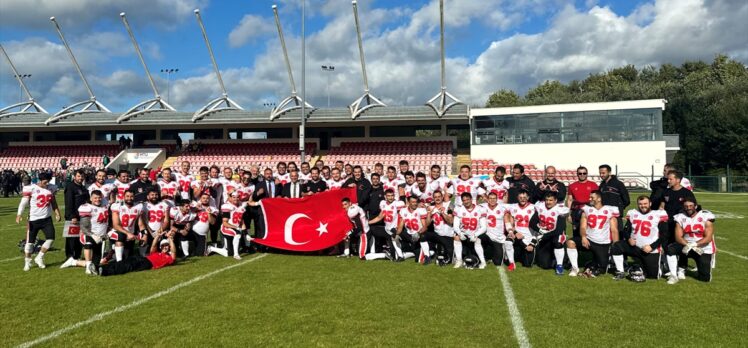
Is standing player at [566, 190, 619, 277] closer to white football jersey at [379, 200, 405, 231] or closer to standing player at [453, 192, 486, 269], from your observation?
standing player at [453, 192, 486, 269]

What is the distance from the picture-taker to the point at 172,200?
31.1 feet

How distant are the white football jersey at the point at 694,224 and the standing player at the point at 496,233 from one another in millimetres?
2546

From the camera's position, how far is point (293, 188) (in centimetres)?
1033

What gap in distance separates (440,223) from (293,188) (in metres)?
3.31

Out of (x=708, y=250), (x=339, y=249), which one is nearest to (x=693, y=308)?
(x=708, y=250)

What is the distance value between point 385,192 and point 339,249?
149 cm

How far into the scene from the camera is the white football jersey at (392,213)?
9.20m

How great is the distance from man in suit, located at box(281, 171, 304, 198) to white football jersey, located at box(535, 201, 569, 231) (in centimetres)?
489

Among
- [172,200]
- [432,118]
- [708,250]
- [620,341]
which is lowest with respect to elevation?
[620,341]

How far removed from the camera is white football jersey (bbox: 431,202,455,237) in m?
8.80

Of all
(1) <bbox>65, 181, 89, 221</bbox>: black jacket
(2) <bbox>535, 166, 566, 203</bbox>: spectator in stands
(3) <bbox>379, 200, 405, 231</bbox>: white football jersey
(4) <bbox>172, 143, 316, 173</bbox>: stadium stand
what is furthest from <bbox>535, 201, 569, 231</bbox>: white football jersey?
(4) <bbox>172, 143, 316, 173</bbox>: stadium stand

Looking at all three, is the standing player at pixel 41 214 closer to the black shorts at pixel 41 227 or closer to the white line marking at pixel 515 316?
the black shorts at pixel 41 227

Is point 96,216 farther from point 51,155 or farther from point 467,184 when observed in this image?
point 51,155

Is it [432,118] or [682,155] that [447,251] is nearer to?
[432,118]
